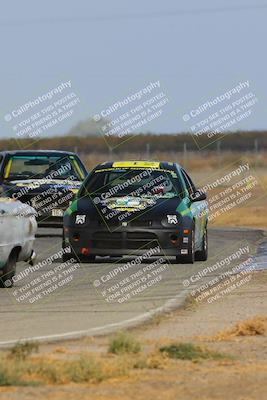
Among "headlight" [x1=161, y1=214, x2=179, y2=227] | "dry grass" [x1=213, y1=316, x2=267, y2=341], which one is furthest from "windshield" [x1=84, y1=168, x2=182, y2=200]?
"dry grass" [x1=213, y1=316, x2=267, y2=341]

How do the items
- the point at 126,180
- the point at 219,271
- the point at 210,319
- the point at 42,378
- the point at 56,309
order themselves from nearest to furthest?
1. the point at 42,378
2. the point at 210,319
3. the point at 56,309
4. the point at 219,271
5. the point at 126,180

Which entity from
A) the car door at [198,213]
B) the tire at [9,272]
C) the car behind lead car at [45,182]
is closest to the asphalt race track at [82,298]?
the tire at [9,272]

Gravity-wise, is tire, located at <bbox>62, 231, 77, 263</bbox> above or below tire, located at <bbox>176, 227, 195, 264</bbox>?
above

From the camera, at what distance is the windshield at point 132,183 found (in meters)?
20.9

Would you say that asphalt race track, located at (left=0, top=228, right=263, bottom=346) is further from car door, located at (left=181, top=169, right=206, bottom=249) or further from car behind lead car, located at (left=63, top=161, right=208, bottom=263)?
car door, located at (left=181, top=169, right=206, bottom=249)

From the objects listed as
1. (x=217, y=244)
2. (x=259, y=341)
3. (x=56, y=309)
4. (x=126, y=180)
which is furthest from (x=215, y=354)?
(x=217, y=244)

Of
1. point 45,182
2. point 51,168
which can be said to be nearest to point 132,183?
point 45,182

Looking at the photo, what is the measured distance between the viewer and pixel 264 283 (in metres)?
17.9

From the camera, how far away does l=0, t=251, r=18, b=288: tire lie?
659 inches

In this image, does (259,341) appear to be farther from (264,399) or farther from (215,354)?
(264,399)

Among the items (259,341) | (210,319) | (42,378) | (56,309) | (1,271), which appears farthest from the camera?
(1,271)

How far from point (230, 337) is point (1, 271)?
17.8ft

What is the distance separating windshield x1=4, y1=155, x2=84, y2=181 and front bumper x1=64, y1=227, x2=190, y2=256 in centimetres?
710

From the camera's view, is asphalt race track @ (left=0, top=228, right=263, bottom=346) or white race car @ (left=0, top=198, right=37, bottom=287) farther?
white race car @ (left=0, top=198, right=37, bottom=287)
